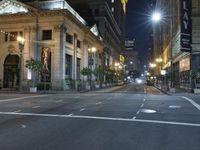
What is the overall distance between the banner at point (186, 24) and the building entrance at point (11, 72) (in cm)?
2905

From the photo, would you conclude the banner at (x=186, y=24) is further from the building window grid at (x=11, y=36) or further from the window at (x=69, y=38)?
the building window grid at (x=11, y=36)

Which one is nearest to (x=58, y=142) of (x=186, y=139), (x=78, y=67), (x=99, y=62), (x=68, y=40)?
(x=186, y=139)

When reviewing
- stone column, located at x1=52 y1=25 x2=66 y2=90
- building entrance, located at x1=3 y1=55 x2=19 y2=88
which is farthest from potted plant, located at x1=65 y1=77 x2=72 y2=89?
building entrance, located at x1=3 y1=55 x2=19 y2=88

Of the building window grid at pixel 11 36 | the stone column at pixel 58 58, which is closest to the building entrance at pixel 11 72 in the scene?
the building window grid at pixel 11 36

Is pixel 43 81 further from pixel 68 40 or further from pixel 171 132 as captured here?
pixel 171 132

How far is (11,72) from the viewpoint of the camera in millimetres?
60781

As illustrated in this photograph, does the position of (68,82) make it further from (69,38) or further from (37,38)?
(37,38)

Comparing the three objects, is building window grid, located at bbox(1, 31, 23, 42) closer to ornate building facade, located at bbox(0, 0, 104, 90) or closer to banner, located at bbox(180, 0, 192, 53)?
ornate building facade, located at bbox(0, 0, 104, 90)

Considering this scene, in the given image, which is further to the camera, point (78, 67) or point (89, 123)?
point (78, 67)

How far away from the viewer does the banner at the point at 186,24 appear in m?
53.4

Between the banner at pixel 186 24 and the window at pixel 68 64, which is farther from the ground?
the banner at pixel 186 24

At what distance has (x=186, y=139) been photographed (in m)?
10.4

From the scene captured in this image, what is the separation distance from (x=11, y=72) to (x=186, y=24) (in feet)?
103

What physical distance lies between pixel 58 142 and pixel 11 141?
1390 mm
